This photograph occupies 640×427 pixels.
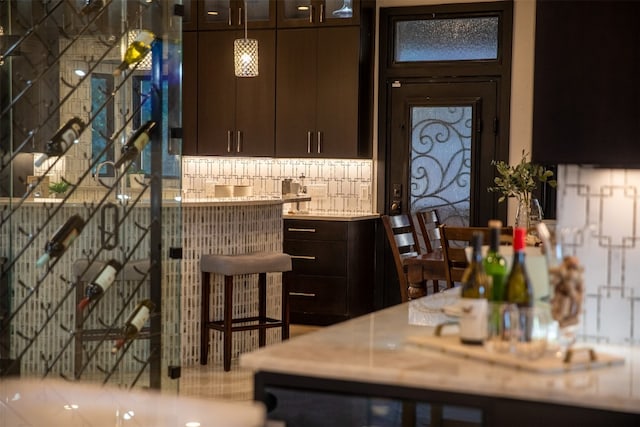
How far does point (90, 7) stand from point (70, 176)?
78 cm

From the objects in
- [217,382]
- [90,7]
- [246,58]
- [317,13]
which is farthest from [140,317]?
[317,13]

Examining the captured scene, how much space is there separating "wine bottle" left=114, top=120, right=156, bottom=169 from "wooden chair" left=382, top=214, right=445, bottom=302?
208 cm

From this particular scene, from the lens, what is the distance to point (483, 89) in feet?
27.1

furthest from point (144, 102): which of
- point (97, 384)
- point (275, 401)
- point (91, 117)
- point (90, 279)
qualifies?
point (275, 401)

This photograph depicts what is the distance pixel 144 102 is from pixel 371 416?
2707 mm

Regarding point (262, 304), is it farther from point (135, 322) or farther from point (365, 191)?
point (135, 322)

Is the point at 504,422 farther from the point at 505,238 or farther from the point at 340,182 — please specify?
the point at 340,182

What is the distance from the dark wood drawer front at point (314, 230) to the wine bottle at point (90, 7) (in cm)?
391

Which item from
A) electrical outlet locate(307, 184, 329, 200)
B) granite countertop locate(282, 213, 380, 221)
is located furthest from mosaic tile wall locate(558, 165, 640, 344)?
electrical outlet locate(307, 184, 329, 200)

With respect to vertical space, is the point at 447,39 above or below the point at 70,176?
above

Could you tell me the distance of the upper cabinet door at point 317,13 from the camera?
27.8 feet

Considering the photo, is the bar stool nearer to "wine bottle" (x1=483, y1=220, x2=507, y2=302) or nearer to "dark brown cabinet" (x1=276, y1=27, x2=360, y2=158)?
"dark brown cabinet" (x1=276, y1=27, x2=360, y2=158)

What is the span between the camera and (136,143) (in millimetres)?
4711

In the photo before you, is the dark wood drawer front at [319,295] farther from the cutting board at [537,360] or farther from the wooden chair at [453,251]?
the cutting board at [537,360]
